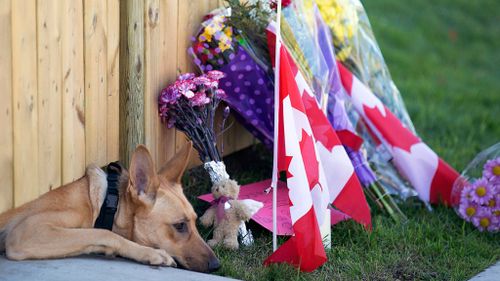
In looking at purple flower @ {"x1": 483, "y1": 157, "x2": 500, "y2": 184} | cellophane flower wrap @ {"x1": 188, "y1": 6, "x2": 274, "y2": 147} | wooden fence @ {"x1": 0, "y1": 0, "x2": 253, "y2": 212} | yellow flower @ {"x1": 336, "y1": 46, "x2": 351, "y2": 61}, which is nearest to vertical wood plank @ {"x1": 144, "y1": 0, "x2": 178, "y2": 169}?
wooden fence @ {"x1": 0, "y1": 0, "x2": 253, "y2": 212}

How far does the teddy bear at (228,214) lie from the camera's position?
499cm

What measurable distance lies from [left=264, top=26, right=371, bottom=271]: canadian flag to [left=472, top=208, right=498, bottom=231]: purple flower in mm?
827

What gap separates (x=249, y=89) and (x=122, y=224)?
1.47 meters

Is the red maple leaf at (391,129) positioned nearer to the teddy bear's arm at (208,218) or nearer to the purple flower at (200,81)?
the purple flower at (200,81)

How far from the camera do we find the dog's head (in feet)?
14.9

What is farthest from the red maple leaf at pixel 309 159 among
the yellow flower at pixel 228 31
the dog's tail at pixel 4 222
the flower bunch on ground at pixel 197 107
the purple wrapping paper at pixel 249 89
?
the dog's tail at pixel 4 222

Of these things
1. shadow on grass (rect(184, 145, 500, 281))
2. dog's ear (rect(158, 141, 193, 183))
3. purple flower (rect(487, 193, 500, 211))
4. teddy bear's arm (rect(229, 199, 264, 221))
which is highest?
dog's ear (rect(158, 141, 193, 183))

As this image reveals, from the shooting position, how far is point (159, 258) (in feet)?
14.5

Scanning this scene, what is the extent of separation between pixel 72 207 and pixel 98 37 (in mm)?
988

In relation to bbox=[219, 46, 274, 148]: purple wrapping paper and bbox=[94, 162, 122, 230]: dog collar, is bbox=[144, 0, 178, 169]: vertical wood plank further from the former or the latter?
bbox=[94, 162, 122, 230]: dog collar

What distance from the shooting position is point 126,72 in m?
5.17

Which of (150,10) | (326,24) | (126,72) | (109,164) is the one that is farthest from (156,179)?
(326,24)

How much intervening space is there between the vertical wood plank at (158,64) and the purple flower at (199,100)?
0.89 ft

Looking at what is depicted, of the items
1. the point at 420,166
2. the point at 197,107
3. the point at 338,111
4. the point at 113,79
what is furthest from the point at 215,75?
the point at 420,166
